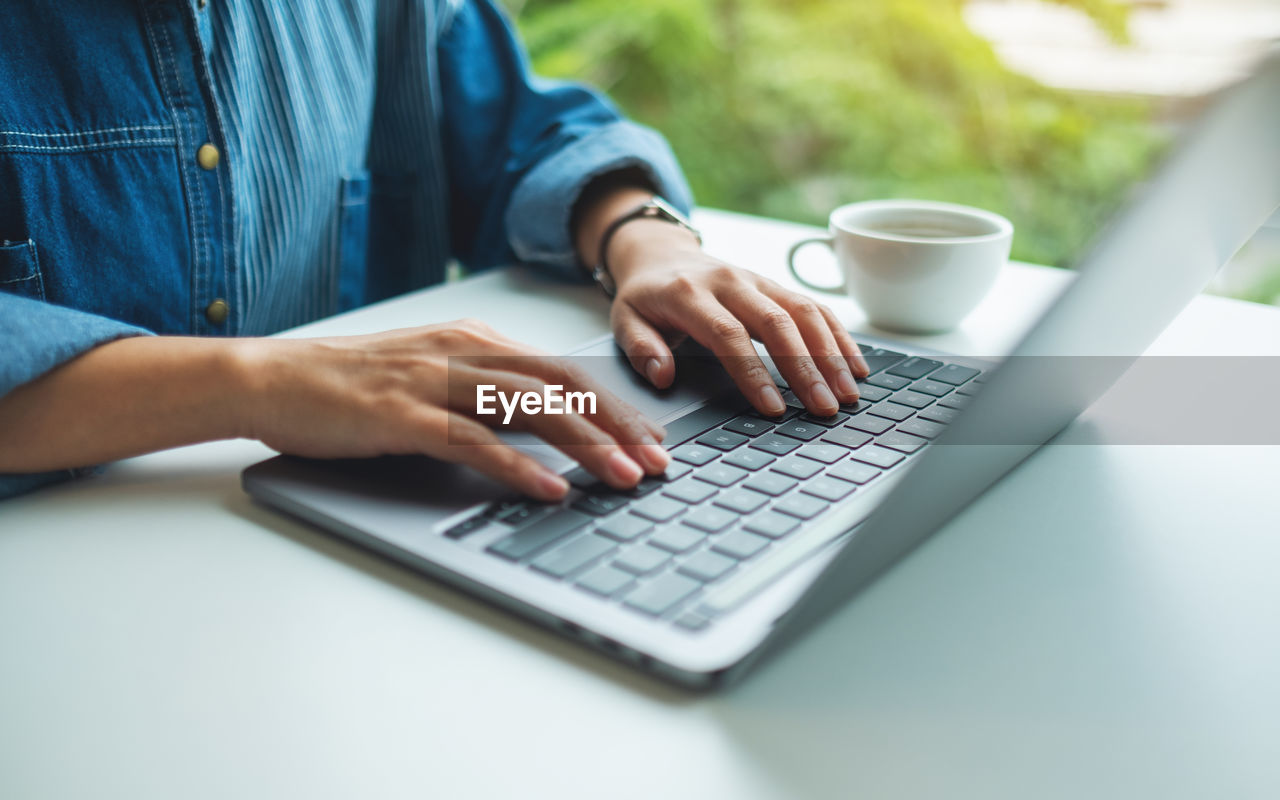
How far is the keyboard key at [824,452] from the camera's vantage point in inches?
19.0

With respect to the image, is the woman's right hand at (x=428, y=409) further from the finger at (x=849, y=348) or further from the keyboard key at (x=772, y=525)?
the finger at (x=849, y=348)

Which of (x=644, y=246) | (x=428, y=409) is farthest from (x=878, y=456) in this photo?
(x=644, y=246)

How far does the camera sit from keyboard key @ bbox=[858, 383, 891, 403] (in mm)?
564

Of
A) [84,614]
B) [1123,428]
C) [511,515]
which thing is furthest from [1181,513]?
[84,614]

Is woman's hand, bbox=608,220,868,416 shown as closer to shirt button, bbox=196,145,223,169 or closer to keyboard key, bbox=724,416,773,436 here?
keyboard key, bbox=724,416,773,436

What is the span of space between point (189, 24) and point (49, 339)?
313 millimetres

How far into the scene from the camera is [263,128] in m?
0.77

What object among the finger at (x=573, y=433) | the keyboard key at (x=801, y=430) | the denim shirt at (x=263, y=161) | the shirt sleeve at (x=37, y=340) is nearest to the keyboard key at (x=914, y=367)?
the keyboard key at (x=801, y=430)

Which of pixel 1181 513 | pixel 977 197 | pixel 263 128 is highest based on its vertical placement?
pixel 263 128

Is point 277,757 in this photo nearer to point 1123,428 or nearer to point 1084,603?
point 1084,603

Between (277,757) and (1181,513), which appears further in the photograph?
(1181,513)

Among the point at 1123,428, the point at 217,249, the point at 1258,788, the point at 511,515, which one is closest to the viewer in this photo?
the point at 1258,788

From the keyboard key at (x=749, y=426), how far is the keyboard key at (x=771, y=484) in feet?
0.19

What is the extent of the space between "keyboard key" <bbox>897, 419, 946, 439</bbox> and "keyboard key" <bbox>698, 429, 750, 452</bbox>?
0.29 ft
